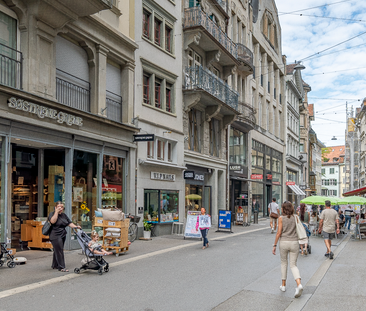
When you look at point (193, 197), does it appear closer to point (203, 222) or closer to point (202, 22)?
point (203, 222)

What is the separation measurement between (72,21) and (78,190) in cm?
568

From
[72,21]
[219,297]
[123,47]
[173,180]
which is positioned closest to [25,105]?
[72,21]

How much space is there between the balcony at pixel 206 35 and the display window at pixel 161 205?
8234mm

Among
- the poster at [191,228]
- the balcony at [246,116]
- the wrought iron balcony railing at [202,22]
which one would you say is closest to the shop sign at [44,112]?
the poster at [191,228]

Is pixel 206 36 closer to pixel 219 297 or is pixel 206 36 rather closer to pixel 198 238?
pixel 198 238

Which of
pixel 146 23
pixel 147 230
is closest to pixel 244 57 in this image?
pixel 146 23

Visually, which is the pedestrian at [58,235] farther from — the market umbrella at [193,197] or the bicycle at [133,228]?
the market umbrella at [193,197]

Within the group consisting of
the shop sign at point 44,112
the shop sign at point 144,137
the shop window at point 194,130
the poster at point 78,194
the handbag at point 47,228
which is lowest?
the handbag at point 47,228

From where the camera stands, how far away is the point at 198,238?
18.1m

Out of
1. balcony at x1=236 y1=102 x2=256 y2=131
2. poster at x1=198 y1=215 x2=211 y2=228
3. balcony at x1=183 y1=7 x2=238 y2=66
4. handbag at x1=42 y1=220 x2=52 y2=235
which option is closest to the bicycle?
poster at x1=198 y1=215 x2=211 y2=228

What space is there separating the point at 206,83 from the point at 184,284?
53.4ft

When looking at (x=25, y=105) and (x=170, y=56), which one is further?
(x=170, y=56)

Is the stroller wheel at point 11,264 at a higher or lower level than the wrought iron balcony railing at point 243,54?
lower

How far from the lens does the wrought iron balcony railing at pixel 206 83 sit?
75.3 ft
